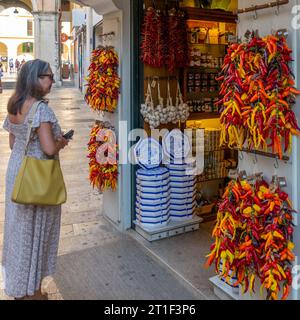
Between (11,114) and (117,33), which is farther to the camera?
(117,33)

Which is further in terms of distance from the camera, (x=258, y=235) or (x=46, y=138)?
(x=46, y=138)

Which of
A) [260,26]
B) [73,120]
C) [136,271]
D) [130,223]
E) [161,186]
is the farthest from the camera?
[73,120]

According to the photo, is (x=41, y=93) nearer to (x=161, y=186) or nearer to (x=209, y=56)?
(x=161, y=186)

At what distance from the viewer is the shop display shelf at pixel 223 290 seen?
2992mm

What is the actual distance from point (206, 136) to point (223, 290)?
2347mm

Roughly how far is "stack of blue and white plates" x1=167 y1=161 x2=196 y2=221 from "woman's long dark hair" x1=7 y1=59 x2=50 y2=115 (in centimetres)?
213

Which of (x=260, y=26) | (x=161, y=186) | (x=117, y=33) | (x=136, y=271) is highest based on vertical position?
(x=117, y=33)

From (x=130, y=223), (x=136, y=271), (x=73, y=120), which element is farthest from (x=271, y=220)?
(x=73, y=120)

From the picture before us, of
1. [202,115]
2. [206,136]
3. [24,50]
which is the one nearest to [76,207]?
[206,136]

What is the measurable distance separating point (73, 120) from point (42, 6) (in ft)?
48.8

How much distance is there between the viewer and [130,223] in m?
4.57

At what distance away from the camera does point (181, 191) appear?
175 inches

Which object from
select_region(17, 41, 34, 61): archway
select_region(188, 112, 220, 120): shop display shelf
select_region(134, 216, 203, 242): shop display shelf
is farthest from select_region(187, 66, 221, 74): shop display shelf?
select_region(17, 41, 34, 61): archway

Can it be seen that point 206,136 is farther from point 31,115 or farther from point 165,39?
point 31,115
